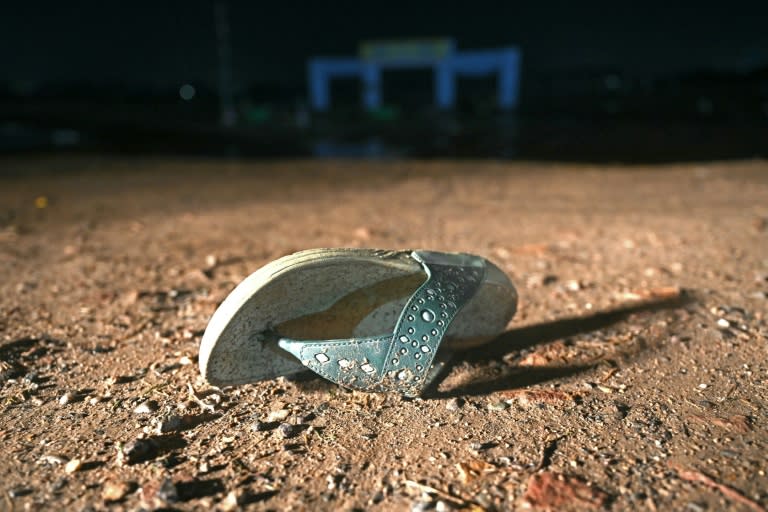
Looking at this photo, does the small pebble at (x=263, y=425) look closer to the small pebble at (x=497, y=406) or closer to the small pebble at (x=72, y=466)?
the small pebble at (x=72, y=466)

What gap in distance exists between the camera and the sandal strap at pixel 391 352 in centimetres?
203

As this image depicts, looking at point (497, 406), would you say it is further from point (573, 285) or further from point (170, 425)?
point (573, 285)

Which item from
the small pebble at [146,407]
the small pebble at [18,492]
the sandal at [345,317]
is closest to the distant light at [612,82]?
the sandal at [345,317]

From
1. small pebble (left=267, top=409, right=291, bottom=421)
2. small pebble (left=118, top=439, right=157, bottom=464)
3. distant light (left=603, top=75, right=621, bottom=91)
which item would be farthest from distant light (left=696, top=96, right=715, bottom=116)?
small pebble (left=118, top=439, right=157, bottom=464)

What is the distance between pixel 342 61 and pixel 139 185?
17.4m

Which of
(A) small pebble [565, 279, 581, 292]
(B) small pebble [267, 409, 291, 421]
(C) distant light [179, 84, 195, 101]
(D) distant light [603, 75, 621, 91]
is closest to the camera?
(B) small pebble [267, 409, 291, 421]

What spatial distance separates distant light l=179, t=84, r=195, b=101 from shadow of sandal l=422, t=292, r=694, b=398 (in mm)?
28884

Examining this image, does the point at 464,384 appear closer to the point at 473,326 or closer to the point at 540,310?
the point at 473,326

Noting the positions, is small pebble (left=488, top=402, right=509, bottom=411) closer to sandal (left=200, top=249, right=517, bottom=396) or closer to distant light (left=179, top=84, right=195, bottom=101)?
sandal (left=200, top=249, right=517, bottom=396)

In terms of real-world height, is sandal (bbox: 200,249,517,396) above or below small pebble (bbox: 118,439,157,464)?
above

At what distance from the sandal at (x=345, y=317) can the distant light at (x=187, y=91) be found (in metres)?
29.1

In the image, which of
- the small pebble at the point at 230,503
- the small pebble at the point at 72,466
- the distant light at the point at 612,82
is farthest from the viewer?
the distant light at the point at 612,82

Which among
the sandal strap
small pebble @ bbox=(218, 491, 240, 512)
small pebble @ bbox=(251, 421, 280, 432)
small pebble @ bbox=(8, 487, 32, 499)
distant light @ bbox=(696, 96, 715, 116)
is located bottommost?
small pebble @ bbox=(218, 491, 240, 512)

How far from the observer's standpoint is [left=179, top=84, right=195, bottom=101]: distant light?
29050 mm
